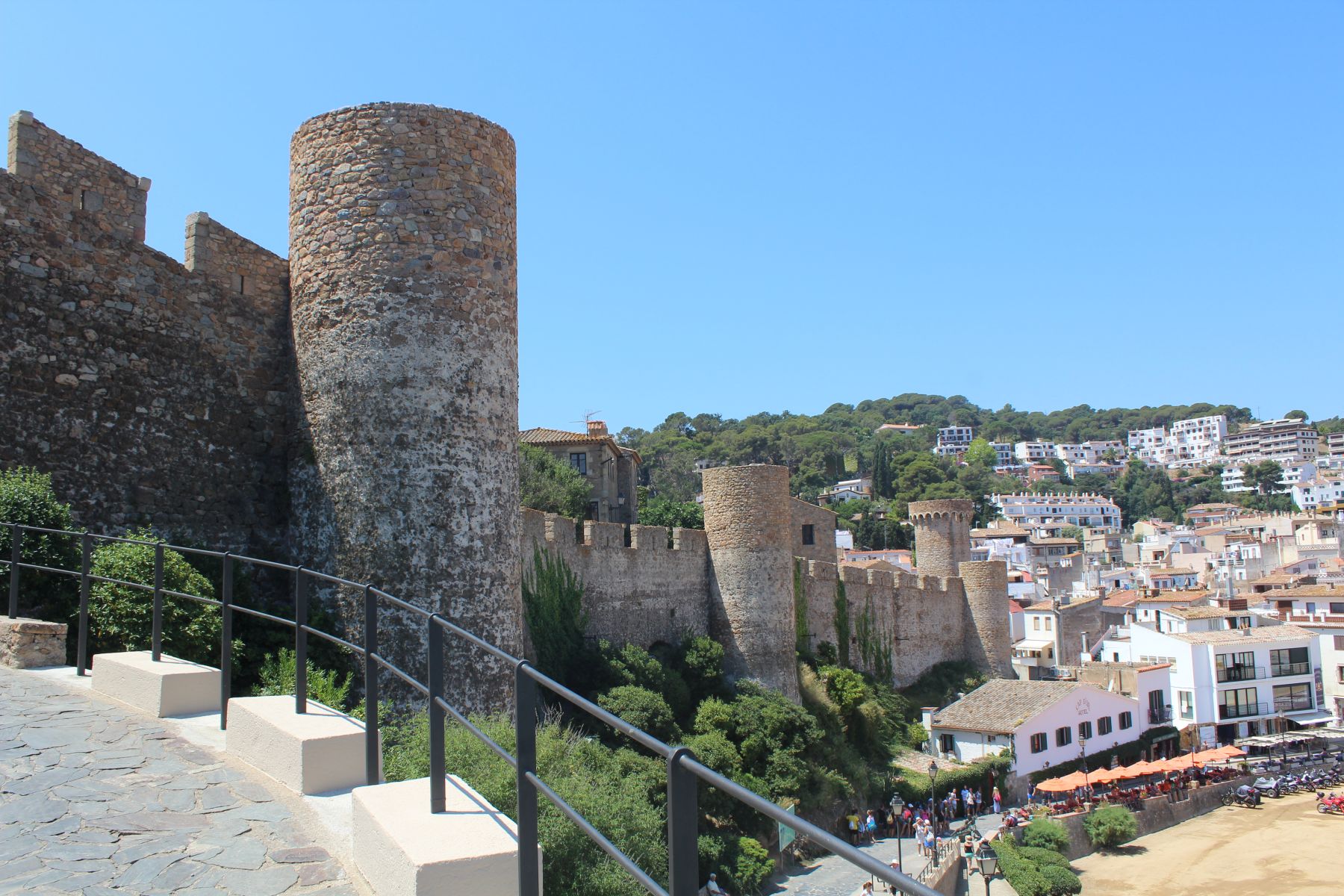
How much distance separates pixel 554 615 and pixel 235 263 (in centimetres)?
1057

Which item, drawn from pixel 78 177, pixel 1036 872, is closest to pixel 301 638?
pixel 78 177

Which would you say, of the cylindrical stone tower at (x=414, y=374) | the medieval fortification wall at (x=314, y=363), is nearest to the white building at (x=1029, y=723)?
the medieval fortification wall at (x=314, y=363)

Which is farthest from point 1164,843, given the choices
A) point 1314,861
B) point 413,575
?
point 413,575

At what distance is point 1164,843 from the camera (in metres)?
32.2

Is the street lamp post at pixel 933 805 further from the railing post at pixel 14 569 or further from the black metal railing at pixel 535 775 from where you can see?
the black metal railing at pixel 535 775

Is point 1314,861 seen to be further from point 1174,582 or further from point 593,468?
point 1174,582

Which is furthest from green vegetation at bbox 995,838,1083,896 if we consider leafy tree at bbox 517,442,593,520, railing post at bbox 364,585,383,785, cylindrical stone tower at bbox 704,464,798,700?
railing post at bbox 364,585,383,785

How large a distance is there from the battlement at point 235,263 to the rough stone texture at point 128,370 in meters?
0.04

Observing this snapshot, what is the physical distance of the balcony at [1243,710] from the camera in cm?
4588

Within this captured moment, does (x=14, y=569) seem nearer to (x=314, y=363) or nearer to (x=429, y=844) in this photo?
(x=314, y=363)

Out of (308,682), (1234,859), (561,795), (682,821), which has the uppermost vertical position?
(682,821)

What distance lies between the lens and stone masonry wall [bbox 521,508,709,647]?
22344mm

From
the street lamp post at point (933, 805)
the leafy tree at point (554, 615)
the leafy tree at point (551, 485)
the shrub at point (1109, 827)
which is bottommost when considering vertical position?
the shrub at point (1109, 827)

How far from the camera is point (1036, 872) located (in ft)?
85.3
